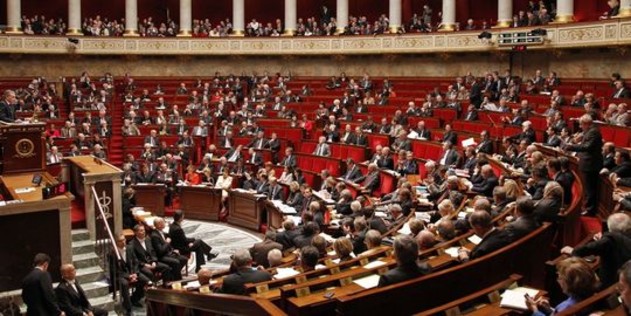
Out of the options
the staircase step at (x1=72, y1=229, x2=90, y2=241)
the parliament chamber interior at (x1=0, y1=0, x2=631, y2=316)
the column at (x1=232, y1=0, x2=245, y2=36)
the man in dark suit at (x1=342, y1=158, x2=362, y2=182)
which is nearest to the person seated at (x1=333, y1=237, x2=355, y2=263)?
the parliament chamber interior at (x1=0, y1=0, x2=631, y2=316)

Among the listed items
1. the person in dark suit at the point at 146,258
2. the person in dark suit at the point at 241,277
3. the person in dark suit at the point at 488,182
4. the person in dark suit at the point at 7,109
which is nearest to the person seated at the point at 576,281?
the person in dark suit at the point at 241,277

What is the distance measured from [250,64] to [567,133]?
18222 millimetres

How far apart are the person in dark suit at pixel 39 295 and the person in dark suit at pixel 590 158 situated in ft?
22.0

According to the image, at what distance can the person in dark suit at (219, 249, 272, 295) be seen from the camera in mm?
6266

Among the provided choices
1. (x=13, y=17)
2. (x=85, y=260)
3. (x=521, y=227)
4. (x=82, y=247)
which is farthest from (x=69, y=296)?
(x=13, y=17)

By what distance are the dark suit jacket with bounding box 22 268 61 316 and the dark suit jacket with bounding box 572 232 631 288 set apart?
539 centimetres

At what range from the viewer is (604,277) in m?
4.90

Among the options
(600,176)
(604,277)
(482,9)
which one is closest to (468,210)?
(600,176)

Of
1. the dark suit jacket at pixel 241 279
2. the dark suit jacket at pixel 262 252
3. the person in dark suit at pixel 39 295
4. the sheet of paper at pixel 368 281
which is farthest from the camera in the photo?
the dark suit jacket at pixel 262 252

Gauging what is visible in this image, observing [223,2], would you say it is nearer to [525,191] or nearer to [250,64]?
[250,64]

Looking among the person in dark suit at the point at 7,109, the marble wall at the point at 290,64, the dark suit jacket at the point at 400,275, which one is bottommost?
the dark suit jacket at the point at 400,275

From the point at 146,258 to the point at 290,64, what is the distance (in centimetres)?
1914

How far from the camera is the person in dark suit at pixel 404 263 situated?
16.6ft

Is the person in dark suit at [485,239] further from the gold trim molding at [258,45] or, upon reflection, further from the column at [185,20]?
the column at [185,20]
